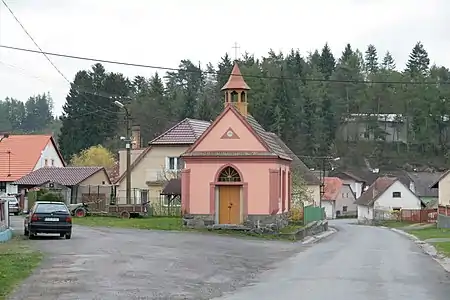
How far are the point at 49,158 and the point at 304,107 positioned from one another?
170 feet

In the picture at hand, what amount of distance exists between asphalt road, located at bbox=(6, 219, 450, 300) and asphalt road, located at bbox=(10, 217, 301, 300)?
2 cm

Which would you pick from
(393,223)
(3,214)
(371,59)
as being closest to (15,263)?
(3,214)

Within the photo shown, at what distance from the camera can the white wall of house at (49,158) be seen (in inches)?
2931

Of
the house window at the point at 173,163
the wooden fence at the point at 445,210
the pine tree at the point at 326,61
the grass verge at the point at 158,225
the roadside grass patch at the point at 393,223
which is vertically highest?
the pine tree at the point at 326,61

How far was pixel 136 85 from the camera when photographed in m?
124

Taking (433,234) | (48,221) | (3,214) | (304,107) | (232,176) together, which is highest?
(304,107)

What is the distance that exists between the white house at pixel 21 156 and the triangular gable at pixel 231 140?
29.4m

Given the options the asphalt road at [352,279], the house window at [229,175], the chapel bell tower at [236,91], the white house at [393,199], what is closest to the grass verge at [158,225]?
the house window at [229,175]

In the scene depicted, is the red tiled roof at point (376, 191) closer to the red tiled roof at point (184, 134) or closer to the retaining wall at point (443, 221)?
the retaining wall at point (443, 221)

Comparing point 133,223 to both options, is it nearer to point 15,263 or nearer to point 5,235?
point 5,235

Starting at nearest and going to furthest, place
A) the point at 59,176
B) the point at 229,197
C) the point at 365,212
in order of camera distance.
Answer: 1. the point at 229,197
2. the point at 59,176
3. the point at 365,212

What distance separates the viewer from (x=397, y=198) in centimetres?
9619

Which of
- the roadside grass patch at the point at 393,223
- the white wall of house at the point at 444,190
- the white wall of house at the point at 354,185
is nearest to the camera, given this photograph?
the white wall of house at the point at 444,190

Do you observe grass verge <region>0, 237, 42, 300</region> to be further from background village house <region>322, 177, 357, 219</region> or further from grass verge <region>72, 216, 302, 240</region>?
background village house <region>322, 177, 357, 219</region>
